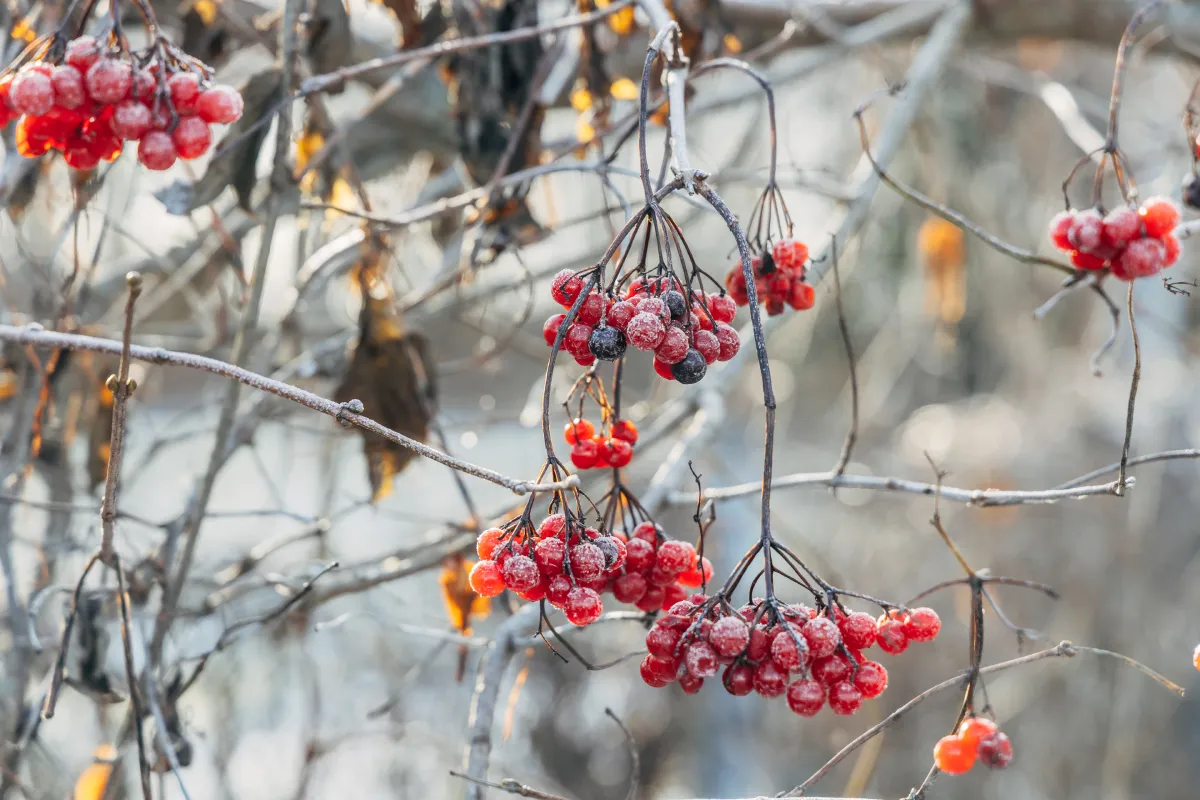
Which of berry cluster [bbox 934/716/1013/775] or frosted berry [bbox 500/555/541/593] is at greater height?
frosted berry [bbox 500/555/541/593]

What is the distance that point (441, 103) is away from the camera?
2.19m

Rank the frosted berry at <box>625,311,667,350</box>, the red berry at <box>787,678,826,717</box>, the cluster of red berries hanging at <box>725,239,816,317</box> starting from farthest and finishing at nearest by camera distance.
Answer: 1. the cluster of red berries hanging at <box>725,239,816,317</box>
2. the red berry at <box>787,678,826,717</box>
3. the frosted berry at <box>625,311,667,350</box>

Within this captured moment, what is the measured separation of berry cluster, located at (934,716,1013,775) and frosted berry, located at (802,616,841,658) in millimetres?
146

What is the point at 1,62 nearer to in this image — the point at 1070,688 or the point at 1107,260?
the point at 1107,260

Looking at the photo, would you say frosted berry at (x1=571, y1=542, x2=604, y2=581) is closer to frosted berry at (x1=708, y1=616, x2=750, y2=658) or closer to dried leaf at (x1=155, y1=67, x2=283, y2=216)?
frosted berry at (x1=708, y1=616, x2=750, y2=658)

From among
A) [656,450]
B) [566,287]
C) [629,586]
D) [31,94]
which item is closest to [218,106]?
[31,94]

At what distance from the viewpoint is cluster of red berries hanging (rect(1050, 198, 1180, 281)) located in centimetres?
108

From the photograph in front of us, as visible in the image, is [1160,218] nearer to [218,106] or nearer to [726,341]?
[726,341]

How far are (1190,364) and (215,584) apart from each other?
3.94 meters

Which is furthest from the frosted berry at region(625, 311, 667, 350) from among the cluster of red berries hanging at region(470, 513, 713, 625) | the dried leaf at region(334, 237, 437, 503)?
the dried leaf at region(334, 237, 437, 503)

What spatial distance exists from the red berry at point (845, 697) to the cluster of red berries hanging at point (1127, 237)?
547mm

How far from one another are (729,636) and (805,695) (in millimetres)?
107

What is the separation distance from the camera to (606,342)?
2.47 feet

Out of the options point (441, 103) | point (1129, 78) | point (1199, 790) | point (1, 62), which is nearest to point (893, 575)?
point (1199, 790)
